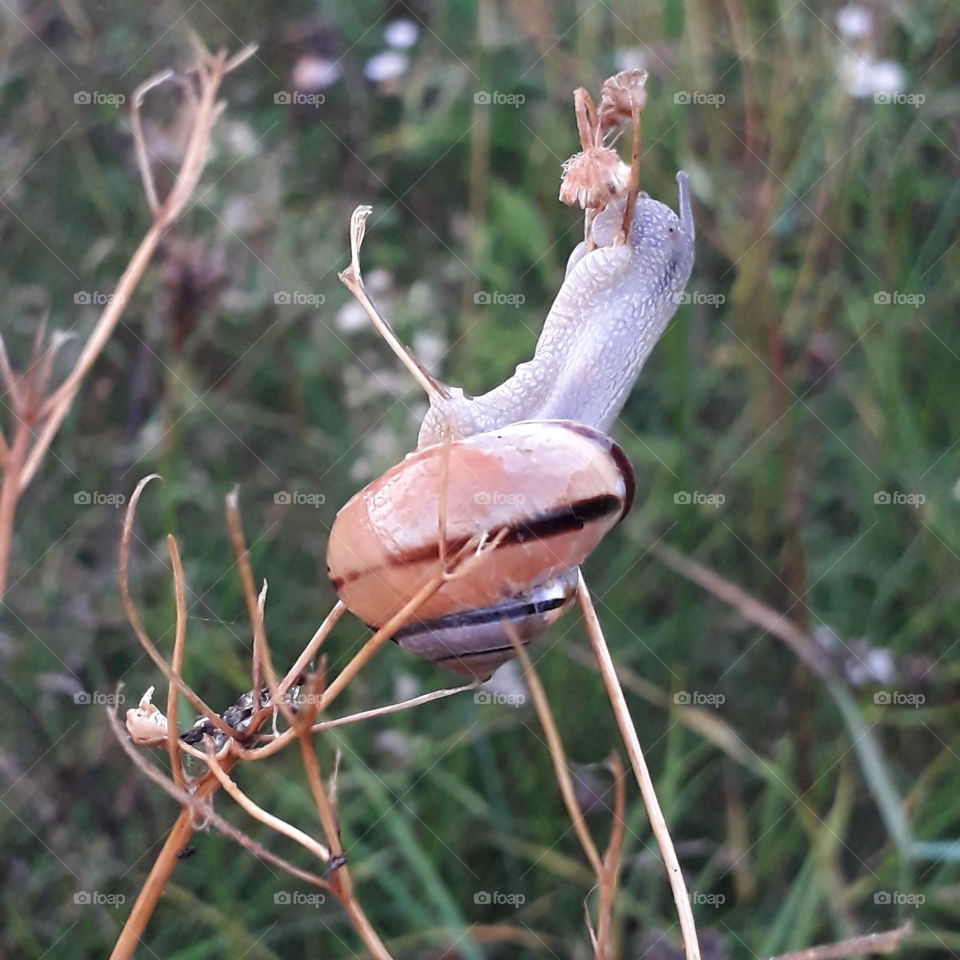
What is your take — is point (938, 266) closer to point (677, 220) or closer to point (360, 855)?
point (677, 220)

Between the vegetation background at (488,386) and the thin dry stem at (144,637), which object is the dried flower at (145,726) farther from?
the vegetation background at (488,386)

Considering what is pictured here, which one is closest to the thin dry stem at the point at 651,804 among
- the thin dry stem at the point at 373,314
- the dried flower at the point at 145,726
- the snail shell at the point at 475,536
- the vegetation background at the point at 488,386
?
the snail shell at the point at 475,536

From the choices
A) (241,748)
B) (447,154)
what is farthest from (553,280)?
(241,748)

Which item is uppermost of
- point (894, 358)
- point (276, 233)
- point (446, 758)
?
Answer: point (276, 233)

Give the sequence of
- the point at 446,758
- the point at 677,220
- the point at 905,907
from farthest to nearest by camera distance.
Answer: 1. the point at 446,758
2. the point at 905,907
3. the point at 677,220

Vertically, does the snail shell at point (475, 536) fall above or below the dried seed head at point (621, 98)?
below

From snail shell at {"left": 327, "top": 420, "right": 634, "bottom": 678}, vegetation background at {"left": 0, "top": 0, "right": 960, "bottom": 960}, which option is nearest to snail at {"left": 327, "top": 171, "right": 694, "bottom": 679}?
snail shell at {"left": 327, "top": 420, "right": 634, "bottom": 678}

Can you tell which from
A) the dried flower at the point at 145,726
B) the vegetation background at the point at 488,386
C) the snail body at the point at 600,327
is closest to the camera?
the dried flower at the point at 145,726
